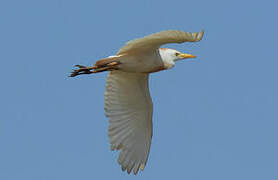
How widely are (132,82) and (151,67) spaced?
132 cm

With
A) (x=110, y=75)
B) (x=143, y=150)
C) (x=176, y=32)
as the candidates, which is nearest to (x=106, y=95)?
(x=110, y=75)

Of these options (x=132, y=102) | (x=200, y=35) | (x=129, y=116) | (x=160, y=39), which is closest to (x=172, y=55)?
(x=132, y=102)

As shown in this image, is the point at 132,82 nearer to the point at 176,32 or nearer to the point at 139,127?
the point at 139,127

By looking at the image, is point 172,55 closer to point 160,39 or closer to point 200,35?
point 160,39

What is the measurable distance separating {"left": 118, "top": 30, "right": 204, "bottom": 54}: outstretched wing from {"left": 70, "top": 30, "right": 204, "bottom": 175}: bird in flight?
0.39m

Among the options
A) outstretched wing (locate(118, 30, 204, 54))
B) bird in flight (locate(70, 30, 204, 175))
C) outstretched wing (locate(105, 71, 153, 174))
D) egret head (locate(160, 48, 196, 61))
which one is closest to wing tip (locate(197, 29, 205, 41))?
outstretched wing (locate(118, 30, 204, 54))

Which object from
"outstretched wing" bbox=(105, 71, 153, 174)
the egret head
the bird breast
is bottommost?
"outstretched wing" bbox=(105, 71, 153, 174)

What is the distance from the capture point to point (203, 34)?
942 cm

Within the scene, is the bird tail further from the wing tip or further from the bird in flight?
the wing tip

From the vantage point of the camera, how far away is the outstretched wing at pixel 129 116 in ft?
40.7

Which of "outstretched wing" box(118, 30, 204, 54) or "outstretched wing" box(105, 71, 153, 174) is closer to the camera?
"outstretched wing" box(118, 30, 204, 54)

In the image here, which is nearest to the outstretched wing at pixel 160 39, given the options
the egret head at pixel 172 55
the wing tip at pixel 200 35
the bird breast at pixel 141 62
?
the wing tip at pixel 200 35

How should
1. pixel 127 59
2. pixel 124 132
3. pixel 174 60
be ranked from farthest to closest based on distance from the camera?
pixel 124 132, pixel 174 60, pixel 127 59

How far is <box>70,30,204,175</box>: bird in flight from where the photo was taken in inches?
444
